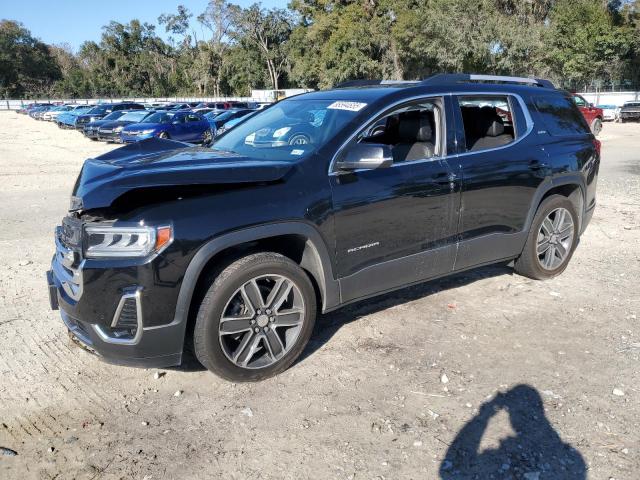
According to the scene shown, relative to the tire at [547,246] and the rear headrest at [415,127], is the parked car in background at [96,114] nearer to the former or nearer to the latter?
the rear headrest at [415,127]

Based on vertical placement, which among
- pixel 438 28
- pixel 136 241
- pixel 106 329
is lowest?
pixel 106 329

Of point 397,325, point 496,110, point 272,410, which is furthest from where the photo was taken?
point 496,110

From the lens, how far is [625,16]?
46031mm

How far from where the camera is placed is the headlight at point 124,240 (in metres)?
3.10

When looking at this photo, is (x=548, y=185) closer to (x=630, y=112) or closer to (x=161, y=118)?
(x=161, y=118)

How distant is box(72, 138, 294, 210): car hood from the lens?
10.2 ft

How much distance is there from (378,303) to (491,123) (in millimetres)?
1962

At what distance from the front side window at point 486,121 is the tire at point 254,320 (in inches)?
77.8

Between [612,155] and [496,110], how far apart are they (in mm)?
13112

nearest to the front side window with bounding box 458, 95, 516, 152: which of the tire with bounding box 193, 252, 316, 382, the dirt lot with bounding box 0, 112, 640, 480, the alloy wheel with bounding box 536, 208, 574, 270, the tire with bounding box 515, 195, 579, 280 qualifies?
the tire with bounding box 515, 195, 579, 280

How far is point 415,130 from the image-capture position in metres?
4.63

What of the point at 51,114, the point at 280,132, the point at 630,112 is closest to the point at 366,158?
the point at 280,132

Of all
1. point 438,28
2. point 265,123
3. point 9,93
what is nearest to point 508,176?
point 265,123

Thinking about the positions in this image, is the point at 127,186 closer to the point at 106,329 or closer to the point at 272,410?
the point at 106,329
